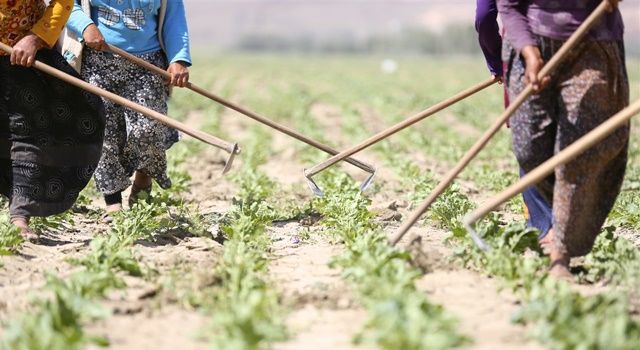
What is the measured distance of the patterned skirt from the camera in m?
5.40

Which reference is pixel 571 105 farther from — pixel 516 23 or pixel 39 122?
pixel 39 122

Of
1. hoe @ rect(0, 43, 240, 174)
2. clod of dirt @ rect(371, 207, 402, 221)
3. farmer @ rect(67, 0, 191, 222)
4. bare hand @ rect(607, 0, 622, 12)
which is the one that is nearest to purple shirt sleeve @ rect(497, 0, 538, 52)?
bare hand @ rect(607, 0, 622, 12)

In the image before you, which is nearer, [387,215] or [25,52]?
[25,52]

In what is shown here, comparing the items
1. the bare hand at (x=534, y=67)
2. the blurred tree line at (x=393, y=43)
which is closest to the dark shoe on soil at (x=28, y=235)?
the bare hand at (x=534, y=67)

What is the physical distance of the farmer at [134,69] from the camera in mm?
5941

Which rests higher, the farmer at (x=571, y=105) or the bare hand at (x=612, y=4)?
the bare hand at (x=612, y=4)

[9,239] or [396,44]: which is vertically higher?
[9,239]

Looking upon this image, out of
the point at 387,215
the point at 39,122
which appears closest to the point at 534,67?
the point at 387,215

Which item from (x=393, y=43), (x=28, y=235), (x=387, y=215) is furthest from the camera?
(x=393, y=43)

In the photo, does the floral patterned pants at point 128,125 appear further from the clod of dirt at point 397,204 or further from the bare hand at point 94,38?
the clod of dirt at point 397,204

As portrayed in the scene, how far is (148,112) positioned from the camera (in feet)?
16.7

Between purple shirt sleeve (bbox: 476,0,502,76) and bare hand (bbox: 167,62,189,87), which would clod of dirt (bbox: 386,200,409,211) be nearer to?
purple shirt sleeve (bbox: 476,0,502,76)

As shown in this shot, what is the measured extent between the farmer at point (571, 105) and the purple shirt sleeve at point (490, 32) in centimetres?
62

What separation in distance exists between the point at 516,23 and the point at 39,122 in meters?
2.63
